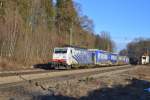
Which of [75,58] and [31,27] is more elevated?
[31,27]

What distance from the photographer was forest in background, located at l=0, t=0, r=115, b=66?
54.0 metres

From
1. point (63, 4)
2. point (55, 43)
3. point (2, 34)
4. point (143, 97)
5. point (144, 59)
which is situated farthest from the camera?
point (144, 59)

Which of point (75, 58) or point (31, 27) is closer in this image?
point (75, 58)

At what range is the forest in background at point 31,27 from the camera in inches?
2126

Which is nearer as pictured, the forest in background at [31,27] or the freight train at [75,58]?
the freight train at [75,58]

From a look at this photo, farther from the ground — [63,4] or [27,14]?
[63,4]

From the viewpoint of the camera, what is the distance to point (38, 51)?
66.1 meters

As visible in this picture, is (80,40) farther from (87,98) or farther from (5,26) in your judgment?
(87,98)

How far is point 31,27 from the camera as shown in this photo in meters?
65.9

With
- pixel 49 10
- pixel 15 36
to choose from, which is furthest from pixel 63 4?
pixel 15 36

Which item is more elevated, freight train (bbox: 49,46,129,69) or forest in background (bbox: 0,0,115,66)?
forest in background (bbox: 0,0,115,66)

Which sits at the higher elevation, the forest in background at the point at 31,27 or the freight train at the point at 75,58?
the forest in background at the point at 31,27

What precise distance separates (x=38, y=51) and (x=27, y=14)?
23.5 feet

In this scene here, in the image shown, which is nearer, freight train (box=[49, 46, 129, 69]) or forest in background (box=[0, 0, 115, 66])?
freight train (box=[49, 46, 129, 69])
